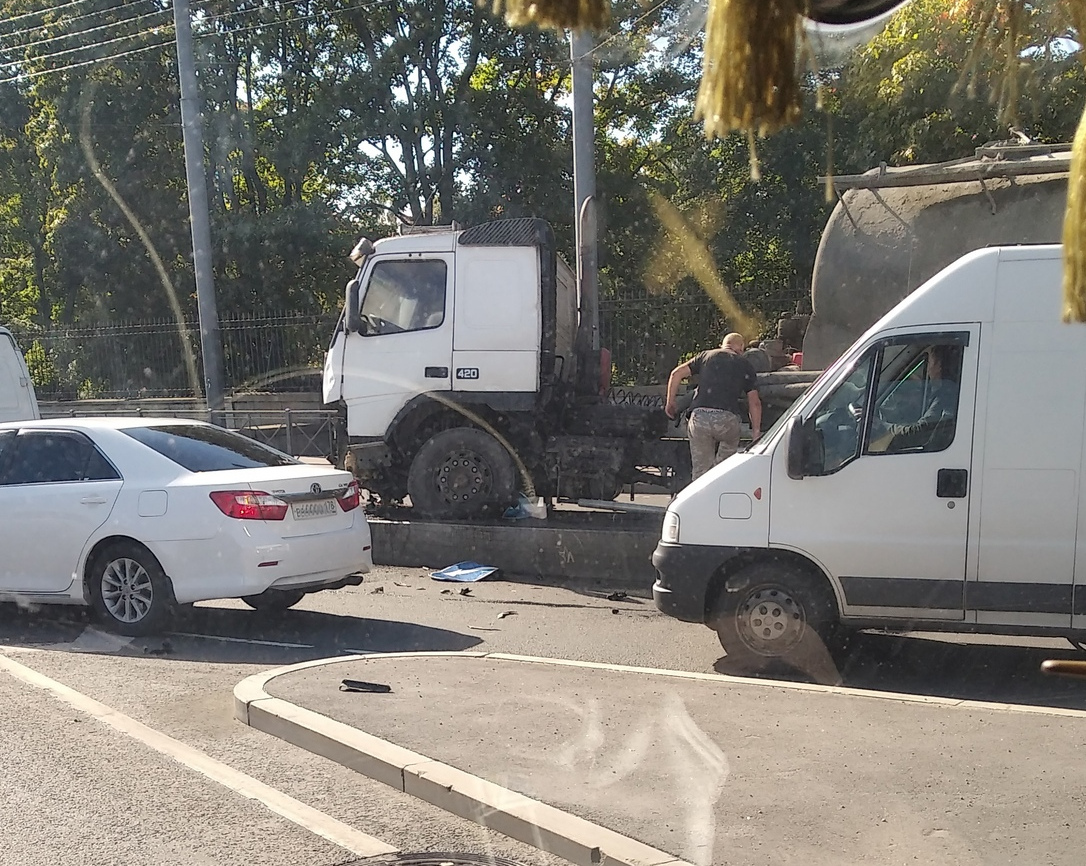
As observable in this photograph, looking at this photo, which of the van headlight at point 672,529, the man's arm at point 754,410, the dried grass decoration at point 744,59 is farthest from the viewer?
the man's arm at point 754,410

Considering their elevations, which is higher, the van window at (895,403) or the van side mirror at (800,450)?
the van window at (895,403)

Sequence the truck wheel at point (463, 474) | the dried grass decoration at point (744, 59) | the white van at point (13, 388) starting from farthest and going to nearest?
1. the white van at point (13, 388)
2. the truck wheel at point (463, 474)
3. the dried grass decoration at point (744, 59)

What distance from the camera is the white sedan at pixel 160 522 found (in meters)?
8.22

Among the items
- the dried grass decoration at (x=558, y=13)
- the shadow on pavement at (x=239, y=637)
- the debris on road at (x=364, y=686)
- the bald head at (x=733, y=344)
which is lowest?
the shadow on pavement at (x=239, y=637)

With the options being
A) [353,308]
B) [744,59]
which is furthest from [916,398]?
[353,308]

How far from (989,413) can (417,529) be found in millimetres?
6195

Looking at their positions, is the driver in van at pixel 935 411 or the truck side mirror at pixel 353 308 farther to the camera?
the truck side mirror at pixel 353 308

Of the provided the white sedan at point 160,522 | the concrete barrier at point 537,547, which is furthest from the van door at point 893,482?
the concrete barrier at point 537,547

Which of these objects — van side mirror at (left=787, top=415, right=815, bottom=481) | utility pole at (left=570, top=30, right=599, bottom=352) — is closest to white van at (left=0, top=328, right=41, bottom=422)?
utility pole at (left=570, top=30, right=599, bottom=352)

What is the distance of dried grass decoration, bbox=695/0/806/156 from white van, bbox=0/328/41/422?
14026mm

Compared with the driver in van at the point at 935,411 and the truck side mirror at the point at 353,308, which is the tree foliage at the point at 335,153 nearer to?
the truck side mirror at the point at 353,308

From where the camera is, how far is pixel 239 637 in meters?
8.49

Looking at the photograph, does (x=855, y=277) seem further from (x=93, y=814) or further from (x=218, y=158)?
(x=218, y=158)

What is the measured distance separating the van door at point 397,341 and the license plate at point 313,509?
12.0ft
